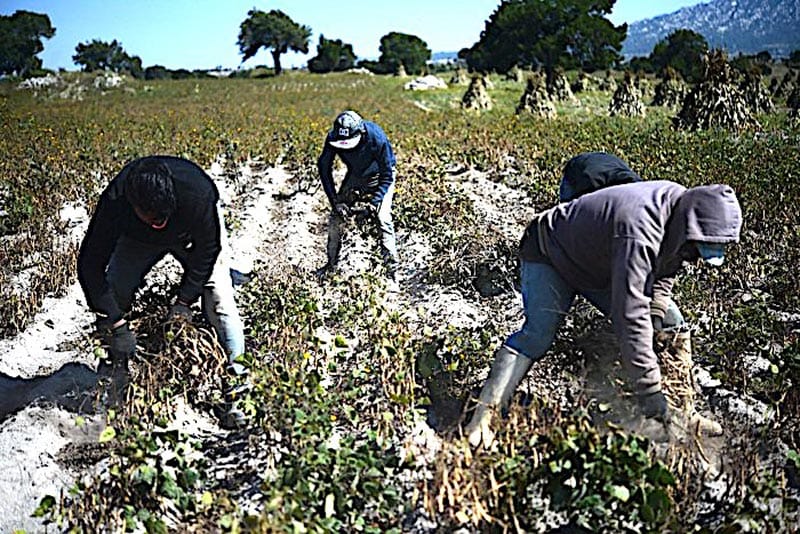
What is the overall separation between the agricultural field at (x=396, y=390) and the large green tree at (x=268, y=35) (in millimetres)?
50373

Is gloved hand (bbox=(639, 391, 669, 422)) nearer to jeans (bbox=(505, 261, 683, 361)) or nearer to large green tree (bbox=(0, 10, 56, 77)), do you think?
jeans (bbox=(505, 261, 683, 361))

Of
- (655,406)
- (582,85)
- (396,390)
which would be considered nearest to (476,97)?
(582,85)

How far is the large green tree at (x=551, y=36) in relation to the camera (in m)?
44.5

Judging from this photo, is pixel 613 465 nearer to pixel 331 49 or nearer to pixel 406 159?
pixel 406 159

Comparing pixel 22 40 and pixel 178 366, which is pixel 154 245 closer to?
pixel 178 366

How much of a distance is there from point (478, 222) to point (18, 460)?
4.11 m

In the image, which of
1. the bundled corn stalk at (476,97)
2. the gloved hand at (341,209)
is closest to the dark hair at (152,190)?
the gloved hand at (341,209)

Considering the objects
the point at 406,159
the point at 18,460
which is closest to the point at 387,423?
the point at 18,460

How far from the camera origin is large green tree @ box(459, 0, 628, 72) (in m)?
44.5

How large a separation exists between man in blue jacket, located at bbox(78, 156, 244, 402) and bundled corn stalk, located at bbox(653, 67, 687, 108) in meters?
19.6

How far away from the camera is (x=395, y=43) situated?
6275 centimetres

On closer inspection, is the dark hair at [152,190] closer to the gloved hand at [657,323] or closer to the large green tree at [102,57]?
the gloved hand at [657,323]

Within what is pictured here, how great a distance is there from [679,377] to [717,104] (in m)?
10.0

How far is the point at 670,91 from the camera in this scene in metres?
20.6
